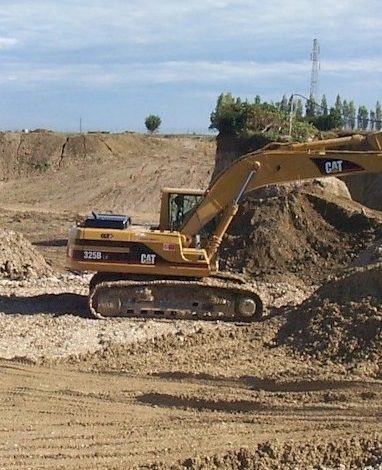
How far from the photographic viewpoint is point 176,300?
47.3 ft

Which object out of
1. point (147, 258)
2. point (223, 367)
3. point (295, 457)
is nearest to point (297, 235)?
point (147, 258)

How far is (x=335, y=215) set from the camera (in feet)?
69.2

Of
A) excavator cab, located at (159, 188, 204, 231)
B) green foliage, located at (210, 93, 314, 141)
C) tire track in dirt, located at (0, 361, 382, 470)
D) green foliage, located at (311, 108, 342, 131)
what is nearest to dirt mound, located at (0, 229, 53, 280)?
excavator cab, located at (159, 188, 204, 231)

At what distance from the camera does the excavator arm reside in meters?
14.0

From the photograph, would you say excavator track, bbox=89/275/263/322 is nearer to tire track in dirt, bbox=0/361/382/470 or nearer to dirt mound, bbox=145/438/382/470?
tire track in dirt, bbox=0/361/382/470

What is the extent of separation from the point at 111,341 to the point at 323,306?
9.96 ft

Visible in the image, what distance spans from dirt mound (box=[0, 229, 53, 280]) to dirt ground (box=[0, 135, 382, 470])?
0.12 feet

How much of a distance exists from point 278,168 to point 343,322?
3.11m

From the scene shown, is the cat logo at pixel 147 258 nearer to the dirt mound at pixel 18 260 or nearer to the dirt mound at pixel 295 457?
the dirt mound at pixel 18 260

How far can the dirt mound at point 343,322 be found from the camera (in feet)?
37.6

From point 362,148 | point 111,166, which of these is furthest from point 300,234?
point 111,166

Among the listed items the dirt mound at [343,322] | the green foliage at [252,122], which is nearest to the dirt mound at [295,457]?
the dirt mound at [343,322]

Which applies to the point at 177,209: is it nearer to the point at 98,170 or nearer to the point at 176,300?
the point at 176,300

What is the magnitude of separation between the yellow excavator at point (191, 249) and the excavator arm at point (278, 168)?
0.02 metres
